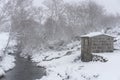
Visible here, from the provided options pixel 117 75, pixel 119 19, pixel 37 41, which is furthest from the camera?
pixel 119 19

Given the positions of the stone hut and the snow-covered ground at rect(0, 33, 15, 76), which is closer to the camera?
the stone hut

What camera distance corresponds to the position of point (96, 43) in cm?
3697

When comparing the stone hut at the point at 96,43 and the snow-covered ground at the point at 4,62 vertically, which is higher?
the stone hut at the point at 96,43

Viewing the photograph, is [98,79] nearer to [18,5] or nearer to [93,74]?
[93,74]

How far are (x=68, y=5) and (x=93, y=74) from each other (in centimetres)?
5182

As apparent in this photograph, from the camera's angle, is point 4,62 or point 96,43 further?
point 4,62

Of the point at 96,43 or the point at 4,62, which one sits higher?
the point at 96,43

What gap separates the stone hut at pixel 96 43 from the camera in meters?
36.5

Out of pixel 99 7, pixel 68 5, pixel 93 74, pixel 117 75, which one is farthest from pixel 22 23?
pixel 99 7

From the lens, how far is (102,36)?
37.1 m

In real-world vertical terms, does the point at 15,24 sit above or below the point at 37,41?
above

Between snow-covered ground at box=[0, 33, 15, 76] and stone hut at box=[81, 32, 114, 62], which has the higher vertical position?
stone hut at box=[81, 32, 114, 62]

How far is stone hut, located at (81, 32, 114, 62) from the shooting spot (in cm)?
3650

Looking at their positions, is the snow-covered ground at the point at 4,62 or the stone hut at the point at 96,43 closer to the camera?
the stone hut at the point at 96,43
